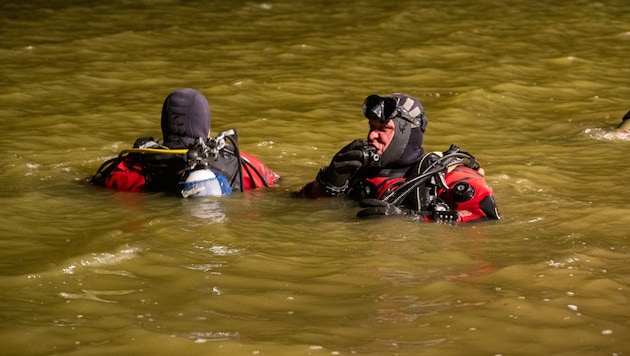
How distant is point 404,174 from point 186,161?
143cm

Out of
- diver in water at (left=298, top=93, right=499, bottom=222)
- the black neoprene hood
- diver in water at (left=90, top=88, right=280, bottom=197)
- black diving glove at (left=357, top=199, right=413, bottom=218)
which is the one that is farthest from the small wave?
the black neoprene hood

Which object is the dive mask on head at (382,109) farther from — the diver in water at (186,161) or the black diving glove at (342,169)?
the diver in water at (186,161)

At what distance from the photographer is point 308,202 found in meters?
7.34

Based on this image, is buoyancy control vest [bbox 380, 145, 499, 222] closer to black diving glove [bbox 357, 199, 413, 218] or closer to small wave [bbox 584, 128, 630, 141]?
black diving glove [bbox 357, 199, 413, 218]

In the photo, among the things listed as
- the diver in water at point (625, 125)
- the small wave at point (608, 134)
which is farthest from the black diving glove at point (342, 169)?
the diver in water at point (625, 125)

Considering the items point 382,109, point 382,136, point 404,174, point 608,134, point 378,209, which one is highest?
point 382,109

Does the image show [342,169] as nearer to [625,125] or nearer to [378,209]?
[378,209]

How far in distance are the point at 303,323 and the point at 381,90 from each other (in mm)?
7226

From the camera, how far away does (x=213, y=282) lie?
529cm

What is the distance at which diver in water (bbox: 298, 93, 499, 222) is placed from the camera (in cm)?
663

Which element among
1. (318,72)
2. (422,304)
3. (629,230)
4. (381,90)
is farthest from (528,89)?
(422,304)

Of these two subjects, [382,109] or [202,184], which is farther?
[202,184]

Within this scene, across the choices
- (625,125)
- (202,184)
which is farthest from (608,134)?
(202,184)

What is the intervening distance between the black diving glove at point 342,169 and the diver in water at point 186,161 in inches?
23.7
